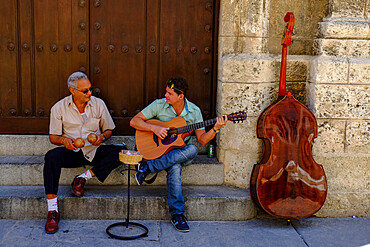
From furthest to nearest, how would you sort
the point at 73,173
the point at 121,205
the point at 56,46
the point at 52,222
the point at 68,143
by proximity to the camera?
the point at 56,46
the point at 73,173
the point at 121,205
the point at 68,143
the point at 52,222

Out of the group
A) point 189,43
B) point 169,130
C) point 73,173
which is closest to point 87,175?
point 73,173

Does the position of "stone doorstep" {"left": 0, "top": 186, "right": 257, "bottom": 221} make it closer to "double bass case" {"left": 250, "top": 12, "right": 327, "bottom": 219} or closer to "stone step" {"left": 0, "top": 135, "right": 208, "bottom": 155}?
"double bass case" {"left": 250, "top": 12, "right": 327, "bottom": 219}

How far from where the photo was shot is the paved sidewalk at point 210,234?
12.1ft

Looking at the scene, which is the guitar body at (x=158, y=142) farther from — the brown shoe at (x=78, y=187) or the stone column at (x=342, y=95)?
the stone column at (x=342, y=95)

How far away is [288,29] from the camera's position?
158 inches

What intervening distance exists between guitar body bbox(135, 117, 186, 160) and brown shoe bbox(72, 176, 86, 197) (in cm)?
57

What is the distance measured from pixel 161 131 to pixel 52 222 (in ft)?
3.75

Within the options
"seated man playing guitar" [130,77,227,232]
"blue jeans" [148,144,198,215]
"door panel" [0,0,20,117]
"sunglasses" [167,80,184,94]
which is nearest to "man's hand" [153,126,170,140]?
"seated man playing guitar" [130,77,227,232]

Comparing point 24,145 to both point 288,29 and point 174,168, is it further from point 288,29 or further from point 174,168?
point 288,29

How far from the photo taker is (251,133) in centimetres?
433

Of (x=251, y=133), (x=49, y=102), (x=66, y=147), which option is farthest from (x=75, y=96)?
(x=251, y=133)

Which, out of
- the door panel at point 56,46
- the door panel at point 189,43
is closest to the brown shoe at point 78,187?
the door panel at point 56,46

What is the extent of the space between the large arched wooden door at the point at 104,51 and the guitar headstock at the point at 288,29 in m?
0.83

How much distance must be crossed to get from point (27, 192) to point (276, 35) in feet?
8.65
